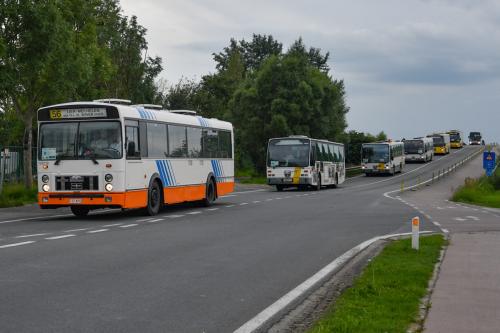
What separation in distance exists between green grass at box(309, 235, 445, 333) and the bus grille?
32.0ft

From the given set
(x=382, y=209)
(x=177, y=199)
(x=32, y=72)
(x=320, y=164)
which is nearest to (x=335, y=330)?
(x=177, y=199)

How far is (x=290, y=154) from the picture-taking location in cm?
4578

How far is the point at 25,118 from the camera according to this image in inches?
1248

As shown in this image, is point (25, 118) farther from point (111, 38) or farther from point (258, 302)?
point (258, 302)

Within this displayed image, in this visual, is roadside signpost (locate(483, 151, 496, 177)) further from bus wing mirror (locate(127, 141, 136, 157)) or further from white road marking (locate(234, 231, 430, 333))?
white road marking (locate(234, 231, 430, 333))

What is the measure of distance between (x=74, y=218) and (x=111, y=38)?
33155 millimetres

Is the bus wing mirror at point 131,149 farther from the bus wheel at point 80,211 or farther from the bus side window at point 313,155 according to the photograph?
the bus side window at point 313,155

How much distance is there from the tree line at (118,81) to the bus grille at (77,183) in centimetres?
628

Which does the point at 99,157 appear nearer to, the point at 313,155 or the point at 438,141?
the point at 313,155

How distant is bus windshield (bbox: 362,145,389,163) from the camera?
71688 mm

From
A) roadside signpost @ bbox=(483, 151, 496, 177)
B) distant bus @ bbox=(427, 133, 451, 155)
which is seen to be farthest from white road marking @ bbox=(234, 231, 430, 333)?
distant bus @ bbox=(427, 133, 451, 155)

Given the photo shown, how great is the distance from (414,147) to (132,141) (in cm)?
7501

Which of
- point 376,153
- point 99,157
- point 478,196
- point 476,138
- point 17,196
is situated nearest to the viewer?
point 99,157

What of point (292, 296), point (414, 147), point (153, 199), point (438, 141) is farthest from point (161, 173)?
point (438, 141)
